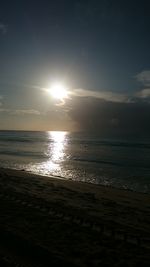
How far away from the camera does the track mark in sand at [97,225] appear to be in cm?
916

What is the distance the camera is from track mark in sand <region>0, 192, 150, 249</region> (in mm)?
9156

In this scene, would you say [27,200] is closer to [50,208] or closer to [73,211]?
[50,208]

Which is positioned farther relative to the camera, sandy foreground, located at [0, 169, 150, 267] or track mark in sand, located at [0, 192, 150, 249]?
track mark in sand, located at [0, 192, 150, 249]

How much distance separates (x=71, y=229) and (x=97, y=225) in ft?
4.17

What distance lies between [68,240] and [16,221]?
2.45 m

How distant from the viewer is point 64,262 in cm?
719

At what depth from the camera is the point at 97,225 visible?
1044 centimetres

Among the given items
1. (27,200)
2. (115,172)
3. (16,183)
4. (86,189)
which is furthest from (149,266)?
(115,172)

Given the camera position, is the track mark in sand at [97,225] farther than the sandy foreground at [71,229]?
Yes

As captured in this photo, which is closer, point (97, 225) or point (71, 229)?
point (71, 229)

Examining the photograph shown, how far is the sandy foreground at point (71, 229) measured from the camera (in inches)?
293

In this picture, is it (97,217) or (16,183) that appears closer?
(97,217)

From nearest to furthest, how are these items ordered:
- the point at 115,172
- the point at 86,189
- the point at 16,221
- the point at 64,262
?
1. the point at 64,262
2. the point at 16,221
3. the point at 86,189
4. the point at 115,172

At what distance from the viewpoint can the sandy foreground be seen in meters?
7.45
